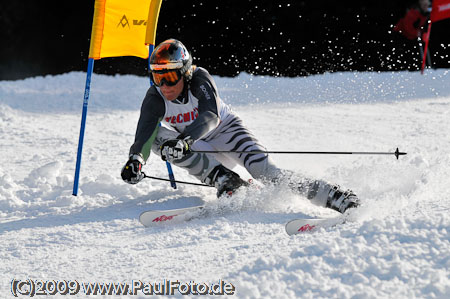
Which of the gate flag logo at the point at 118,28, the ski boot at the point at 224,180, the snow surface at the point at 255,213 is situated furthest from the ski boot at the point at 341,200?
the gate flag logo at the point at 118,28

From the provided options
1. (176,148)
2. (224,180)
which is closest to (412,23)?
(224,180)

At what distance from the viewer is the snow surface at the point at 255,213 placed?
230cm

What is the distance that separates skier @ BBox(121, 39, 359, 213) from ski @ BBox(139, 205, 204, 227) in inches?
8.6

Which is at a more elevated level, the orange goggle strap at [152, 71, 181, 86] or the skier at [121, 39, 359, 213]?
the orange goggle strap at [152, 71, 181, 86]

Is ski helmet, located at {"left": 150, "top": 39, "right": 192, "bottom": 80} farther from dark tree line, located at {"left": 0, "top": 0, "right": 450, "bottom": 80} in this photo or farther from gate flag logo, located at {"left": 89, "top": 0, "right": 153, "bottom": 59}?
dark tree line, located at {"left": 0, "top": 0, "right": 450, "bottom": 80}

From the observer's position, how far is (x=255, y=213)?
11.5 ft

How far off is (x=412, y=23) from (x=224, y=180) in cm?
712

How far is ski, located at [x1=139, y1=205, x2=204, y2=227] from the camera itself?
3447 millimetres

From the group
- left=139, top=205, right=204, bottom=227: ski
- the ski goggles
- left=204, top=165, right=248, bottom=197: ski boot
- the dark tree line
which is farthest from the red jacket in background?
left=139, top=205, right=204, bottom=227: ski

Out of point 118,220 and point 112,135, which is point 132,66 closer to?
point 112,135

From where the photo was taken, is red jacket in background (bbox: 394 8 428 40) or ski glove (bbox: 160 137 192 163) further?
red jacket in background (bbox: 394 8 428 40)

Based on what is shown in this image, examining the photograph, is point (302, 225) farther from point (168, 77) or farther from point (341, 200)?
point (168, 77)

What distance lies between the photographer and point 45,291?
2449 millimetres

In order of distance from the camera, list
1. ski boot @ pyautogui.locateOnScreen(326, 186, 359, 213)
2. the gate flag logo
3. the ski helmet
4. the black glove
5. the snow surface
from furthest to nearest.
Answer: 1. the gate flag logo
2. the ski helmet
3. the black glove
4. ski boot @ pyautogui.locateOnScreen(326, 186, 359, 213)
5. the snow surface
